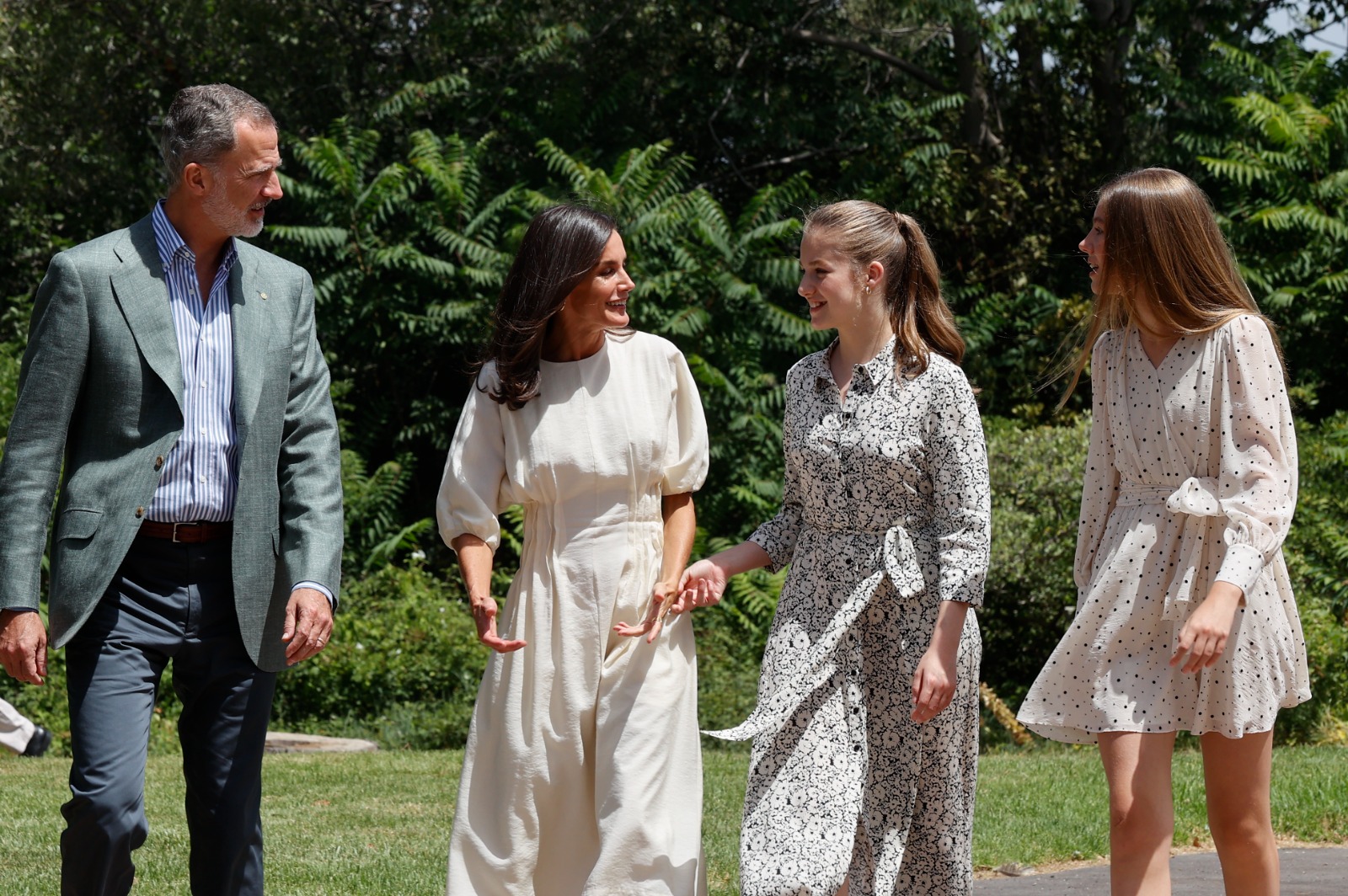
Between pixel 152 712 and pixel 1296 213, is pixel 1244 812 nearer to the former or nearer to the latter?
pixel 152 712

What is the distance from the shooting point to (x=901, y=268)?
407 cm

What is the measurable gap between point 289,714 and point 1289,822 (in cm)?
699

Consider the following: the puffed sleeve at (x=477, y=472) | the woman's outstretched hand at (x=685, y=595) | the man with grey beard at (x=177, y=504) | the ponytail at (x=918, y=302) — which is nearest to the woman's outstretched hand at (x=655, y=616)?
the woman's outstretched hand at (x=685, y=595)

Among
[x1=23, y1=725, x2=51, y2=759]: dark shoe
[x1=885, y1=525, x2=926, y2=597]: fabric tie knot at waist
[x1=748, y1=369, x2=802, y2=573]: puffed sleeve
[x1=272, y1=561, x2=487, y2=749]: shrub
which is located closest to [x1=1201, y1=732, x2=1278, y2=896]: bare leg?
[x1=885, y1=525, x2=926, y2=597]: fabric tie knot at waist

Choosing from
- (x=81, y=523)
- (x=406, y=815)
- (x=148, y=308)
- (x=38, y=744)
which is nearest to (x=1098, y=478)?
(x=148, y=308)

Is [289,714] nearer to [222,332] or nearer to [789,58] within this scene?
[222,332]

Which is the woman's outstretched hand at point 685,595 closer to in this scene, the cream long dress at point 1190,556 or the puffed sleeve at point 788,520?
the puffed sleeve at point 788,520

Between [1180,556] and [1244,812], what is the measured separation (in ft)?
2.09

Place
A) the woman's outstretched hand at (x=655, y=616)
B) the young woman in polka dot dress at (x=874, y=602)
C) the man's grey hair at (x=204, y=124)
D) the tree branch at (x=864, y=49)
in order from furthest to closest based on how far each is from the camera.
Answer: the tree branch at (x=864, y=49)
the woman's outstretched hand at (x=655, y=616)
the young woman in polka dot dress at (x=874, y=602)
the man's grey hair at (x=204, y=124)

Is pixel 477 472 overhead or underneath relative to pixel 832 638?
overhead

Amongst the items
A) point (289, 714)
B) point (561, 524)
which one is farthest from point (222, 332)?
point (289, 714)

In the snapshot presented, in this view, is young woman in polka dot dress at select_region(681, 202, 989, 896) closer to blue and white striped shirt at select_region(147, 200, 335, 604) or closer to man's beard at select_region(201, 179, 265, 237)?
blue and white striped shirt at select_region(147, 200, 335, 604)

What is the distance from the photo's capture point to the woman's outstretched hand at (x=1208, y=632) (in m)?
3.37

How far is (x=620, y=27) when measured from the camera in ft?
48.3
